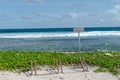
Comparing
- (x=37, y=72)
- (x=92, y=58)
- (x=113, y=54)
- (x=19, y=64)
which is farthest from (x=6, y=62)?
(x=113, y=54)

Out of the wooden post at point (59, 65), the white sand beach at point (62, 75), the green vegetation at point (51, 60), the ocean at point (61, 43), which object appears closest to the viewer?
the white sand beach at point (62, 75)

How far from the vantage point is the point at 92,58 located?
16047mm

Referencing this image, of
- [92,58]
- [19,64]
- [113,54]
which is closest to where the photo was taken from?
[19,64]

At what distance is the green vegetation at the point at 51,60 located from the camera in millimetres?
14773

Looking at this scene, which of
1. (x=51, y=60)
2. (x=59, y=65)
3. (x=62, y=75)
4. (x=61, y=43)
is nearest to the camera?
(x=62, y=75)

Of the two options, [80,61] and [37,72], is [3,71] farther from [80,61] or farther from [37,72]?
[80,61]

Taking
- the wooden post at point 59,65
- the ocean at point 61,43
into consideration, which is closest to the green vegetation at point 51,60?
the wooden post at point 59,65

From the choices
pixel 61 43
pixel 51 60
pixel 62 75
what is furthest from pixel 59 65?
pixel 61 43

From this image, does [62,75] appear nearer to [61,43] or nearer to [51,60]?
[51,60]

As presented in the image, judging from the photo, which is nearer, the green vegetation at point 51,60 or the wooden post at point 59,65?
the wooden post at point 59,65

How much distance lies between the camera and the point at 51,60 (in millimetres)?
15453

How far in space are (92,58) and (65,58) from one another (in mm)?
1298

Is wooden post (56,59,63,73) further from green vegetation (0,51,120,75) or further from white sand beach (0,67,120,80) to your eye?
green vegetation (0,51,120,75)

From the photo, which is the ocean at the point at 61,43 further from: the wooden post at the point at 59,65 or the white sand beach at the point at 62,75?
the white sand beach at the point at 62,75
